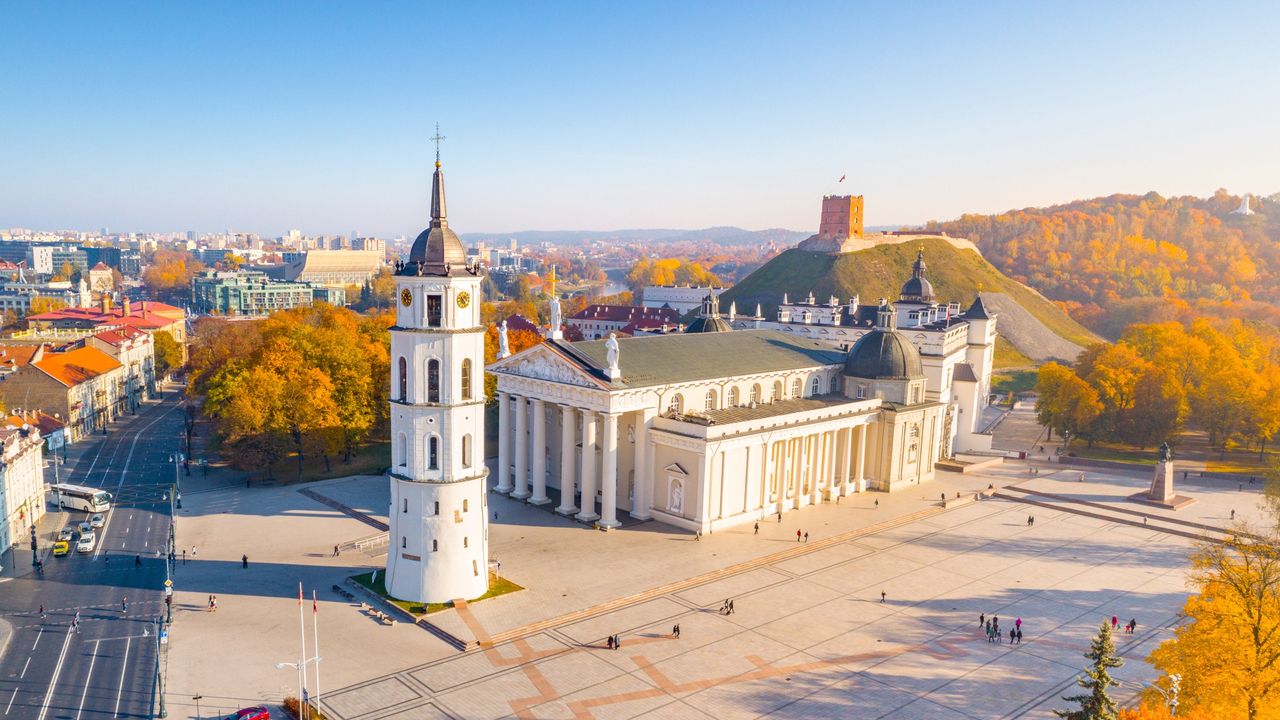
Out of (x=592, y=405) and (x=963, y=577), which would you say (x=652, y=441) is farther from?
(x=963, y=577)

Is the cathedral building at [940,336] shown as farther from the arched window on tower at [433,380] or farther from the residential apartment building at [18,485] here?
the residential apartment building at [18,485]

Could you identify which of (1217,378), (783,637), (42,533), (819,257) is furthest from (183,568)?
(819,257)

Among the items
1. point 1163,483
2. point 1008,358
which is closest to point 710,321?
point 1163,483

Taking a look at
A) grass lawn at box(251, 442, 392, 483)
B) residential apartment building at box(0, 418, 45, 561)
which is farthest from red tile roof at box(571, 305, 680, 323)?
residential apartment building at box(0, 418, 45, 561)

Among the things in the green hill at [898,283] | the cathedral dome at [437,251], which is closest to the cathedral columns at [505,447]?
the cathedral dome at [437,251]

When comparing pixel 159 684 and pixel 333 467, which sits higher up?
pixel 159 684

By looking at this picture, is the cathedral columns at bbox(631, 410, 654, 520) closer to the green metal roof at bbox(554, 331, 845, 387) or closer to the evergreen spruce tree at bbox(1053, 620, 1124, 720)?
the green metal roof at bbox(554, 331, 845, 387)

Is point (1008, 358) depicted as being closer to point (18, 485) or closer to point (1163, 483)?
point (1163, 483)
